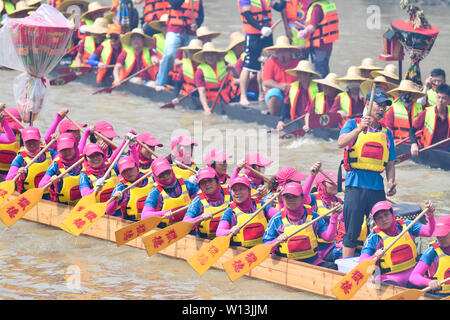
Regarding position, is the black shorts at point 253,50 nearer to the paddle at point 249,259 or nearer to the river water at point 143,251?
the river water at point 143,251

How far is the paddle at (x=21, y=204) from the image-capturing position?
33.9 feet

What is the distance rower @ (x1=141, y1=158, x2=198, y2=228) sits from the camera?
9.72 metres

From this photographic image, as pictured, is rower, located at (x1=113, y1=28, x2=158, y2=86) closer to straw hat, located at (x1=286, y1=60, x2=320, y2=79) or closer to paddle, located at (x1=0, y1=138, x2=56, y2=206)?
straw hat, located at (x1=286, y1=60, x2=320, y2=79)

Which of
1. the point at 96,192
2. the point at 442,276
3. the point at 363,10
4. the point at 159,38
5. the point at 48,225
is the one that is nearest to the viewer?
the point at 442,276

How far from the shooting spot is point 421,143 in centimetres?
1296

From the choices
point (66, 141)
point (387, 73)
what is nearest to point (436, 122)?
point (387, 73)

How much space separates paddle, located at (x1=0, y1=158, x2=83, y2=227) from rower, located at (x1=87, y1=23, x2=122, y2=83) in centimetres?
699

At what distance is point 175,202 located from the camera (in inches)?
390

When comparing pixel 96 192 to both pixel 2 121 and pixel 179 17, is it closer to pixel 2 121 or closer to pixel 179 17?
pixel 2 121

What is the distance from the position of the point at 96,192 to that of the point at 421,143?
464 centimetres

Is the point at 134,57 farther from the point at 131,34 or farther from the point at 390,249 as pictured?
the point at 390,249

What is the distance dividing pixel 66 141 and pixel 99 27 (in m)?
7.28

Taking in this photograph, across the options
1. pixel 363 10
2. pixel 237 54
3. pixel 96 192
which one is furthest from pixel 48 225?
pixel 363 10
